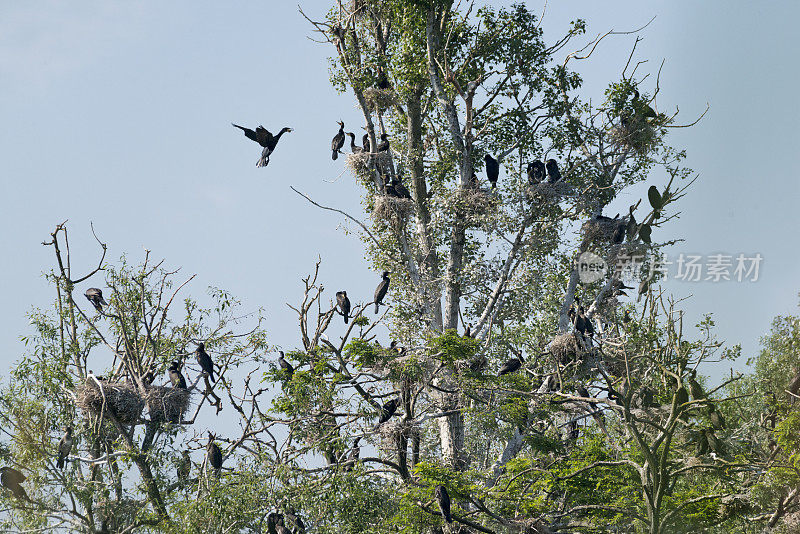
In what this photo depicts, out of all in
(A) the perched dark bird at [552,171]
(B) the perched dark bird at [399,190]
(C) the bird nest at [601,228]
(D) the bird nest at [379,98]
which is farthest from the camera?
(D) the bird nest at [379,98]

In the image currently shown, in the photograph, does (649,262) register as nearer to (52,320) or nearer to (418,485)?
(418,485)

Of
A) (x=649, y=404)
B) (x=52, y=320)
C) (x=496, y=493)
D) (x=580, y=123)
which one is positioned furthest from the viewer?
(x=580, y=123)

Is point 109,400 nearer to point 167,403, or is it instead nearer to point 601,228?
point 167,403

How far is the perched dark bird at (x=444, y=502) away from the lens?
38.4ft

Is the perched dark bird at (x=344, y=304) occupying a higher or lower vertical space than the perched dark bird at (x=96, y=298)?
lower

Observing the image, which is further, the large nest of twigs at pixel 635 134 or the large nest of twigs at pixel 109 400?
the large nest of twigs at pixel 635 134

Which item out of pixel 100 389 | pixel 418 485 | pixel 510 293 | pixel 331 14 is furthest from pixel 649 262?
pixel 100 389

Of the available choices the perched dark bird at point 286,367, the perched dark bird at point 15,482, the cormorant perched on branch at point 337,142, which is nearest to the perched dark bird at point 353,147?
the cormorant perched on branch at point 337,142

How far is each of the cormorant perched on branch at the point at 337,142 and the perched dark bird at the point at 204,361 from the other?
15.3 ft

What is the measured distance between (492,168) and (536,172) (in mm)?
972

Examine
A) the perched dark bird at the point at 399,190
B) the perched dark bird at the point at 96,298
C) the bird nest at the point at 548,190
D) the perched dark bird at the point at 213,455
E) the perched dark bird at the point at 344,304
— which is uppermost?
the perched dark bird at the point at 399,190

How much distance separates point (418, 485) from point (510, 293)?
540 centimetres

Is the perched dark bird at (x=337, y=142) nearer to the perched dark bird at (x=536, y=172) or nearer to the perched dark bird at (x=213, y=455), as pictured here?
the perched dark bird at (x=536, y=172)

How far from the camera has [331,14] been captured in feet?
59.3
